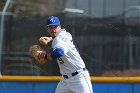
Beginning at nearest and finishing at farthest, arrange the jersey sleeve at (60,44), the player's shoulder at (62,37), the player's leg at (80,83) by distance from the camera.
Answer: the jersey sleeve at (60,44) → the player's shoulder at (62,37) → the player's leg at (80,83)

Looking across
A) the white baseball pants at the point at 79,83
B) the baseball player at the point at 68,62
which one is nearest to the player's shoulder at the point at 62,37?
the baseball player at the point at 68,62

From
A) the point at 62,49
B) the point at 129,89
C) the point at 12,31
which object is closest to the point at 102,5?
the point at 12,31

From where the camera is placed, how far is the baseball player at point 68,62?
6145mm

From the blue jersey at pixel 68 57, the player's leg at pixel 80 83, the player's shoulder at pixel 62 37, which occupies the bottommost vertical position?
the player's leg at pixel 80 83

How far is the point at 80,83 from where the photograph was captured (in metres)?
6.32

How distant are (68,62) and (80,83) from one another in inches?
12.7

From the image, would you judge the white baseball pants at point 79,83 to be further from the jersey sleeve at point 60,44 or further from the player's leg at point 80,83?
the jersey sleeve at point 60,44

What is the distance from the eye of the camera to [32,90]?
8.19 m

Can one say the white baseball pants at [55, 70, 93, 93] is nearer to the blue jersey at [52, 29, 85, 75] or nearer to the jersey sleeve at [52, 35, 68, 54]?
the blue jersey at [52, 29, 85, 75]

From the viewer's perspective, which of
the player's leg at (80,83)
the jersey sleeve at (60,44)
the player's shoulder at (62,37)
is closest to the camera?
the jersey sleeve at (60,44)

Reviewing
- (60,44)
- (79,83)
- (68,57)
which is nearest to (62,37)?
(60,44)

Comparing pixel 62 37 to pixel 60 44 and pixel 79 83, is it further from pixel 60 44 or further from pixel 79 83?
pixel 79 83

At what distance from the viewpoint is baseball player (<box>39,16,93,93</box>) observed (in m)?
6.14

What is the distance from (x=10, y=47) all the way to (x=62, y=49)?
6038 mm
